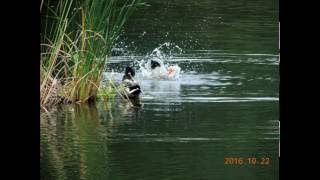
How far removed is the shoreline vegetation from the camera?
16.5 feet

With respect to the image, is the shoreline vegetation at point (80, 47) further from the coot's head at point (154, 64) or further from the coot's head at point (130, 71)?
the coot's head at point (154, 64)

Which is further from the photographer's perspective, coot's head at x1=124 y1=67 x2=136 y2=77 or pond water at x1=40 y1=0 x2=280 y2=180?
coot's head at x1=124 y1=67 x2=136 y2=77

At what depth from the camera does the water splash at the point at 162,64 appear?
16.4ft

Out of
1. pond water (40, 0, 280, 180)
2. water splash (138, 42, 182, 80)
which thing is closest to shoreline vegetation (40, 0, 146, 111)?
pond water (40, 0, 280, 180)

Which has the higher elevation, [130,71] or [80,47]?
[80,47]

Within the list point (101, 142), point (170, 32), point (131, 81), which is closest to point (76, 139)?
point (101, 142)

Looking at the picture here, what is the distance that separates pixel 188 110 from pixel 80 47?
708 millimetres

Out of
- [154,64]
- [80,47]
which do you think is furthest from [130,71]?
[80,47]

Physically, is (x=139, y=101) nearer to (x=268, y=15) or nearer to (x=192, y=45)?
(x=192, y=45)

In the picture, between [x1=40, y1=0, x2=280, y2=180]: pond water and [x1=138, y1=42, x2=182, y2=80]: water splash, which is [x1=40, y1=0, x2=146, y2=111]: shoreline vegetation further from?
[x1=138, y1=42, x2=182, y2=80]: water splash

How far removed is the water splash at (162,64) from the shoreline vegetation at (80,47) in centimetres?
21

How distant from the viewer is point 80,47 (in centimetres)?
506

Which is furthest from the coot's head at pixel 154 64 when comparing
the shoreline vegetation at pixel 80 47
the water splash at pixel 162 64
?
the shoreline vegetation at pixel 80 47

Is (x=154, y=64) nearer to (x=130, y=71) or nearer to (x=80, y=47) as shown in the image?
(x=130, y=71)
